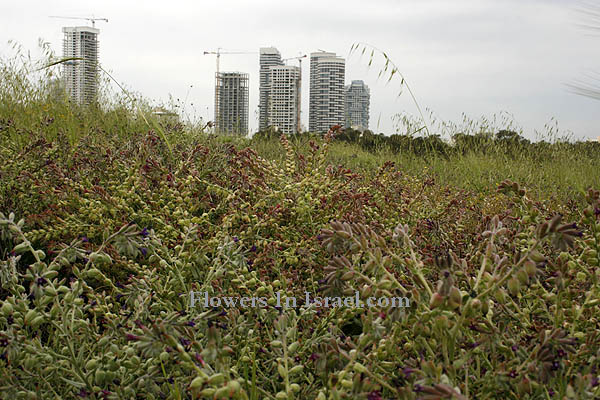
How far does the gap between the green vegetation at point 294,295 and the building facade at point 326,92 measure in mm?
18060

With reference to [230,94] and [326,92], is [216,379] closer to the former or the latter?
[230,94]

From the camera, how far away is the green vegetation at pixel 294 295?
932 mm

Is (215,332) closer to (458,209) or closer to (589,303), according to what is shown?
(589,303)

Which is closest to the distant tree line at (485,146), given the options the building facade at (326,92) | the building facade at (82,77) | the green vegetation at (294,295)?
the building facade at (82,77)

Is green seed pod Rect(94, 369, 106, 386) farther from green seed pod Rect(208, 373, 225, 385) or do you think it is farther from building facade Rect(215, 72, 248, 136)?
building facade Rect(215, 72, 248, 136)

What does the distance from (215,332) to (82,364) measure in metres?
0.52

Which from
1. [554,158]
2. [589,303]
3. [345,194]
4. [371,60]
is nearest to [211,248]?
[345,194]

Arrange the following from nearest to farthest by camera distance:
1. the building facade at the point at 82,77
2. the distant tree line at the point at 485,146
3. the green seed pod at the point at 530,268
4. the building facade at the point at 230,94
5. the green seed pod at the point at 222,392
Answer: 1. the green seed pod at the point at 222,392
2. the green seed pod at the point at 530,268
3. the distant tree line at the point at 485,146
4. the building facade at the point at 82,77
5. the building facade at the point at 230,94

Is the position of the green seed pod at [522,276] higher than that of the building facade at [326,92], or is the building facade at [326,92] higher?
the building facade at [326,92]

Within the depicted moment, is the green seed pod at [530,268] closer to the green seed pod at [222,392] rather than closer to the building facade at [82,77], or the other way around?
the green seed pod at [222,392]

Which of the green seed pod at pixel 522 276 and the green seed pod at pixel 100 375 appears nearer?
the green seed pod at pixel 522 276

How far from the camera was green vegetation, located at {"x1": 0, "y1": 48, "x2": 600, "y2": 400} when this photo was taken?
932 millimetres

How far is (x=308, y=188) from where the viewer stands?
87.4 inches

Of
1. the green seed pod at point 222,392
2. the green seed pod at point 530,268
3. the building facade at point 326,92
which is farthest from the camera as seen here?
the building facade at point 326,92
